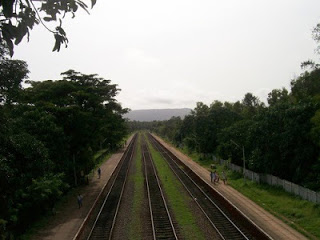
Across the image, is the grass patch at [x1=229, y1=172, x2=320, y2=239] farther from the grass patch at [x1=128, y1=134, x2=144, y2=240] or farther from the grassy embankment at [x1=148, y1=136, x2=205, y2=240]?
the grass patch at [x1=128, y1=134, x2=144, y2=240]

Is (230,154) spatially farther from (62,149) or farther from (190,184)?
(62,149)

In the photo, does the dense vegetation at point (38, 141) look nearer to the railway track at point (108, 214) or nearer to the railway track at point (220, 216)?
the railway track at point (108, 214)

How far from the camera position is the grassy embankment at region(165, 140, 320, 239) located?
20.1 meters

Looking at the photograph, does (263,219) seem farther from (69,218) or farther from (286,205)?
(69,218)

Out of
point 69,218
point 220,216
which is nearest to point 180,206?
point 220,216

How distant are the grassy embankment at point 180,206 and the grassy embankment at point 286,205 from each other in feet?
17.6

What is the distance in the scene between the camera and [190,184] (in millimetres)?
36188

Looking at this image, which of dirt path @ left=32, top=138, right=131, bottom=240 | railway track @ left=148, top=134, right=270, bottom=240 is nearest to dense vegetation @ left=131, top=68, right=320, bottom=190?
railway track @ left=148, top=134, right=270, bottom=240

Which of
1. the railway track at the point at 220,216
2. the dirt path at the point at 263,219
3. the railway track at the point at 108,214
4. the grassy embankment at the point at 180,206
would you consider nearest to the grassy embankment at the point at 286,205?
the dirt path at the point at 263,219

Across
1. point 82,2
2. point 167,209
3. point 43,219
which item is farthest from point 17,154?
point 82,2

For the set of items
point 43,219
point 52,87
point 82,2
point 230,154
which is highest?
point 52,87

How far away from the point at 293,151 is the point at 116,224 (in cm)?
1663

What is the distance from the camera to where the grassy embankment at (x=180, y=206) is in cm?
1975

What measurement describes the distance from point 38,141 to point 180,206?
1149 cm
